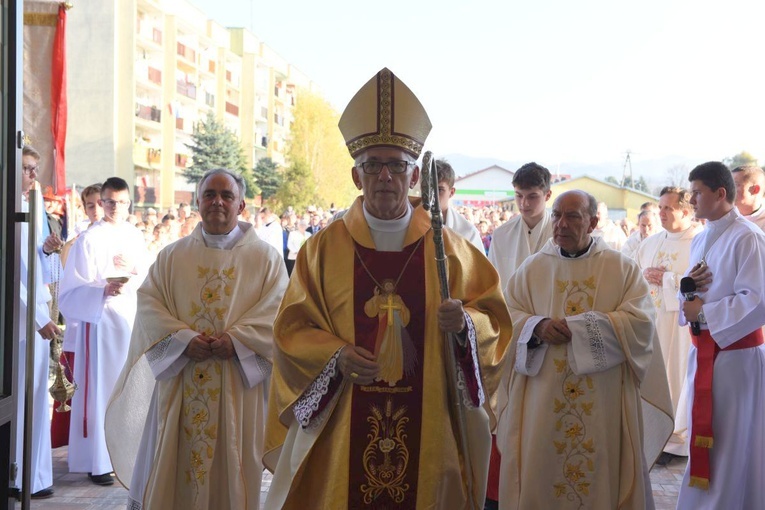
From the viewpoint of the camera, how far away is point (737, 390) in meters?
5.26

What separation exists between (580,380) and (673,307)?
3.31 meters

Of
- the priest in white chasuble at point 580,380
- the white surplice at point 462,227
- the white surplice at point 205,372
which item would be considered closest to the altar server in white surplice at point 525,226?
the white surplice at point 462,227

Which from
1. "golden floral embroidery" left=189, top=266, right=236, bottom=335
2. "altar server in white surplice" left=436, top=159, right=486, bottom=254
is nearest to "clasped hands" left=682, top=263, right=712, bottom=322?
"altar server in white surplice" left=436, top=159, right=486, bottom=254

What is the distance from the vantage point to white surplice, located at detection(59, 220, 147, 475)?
6707 mm

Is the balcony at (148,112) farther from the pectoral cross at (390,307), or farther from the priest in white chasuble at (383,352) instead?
the pectoral cross at (390,307)

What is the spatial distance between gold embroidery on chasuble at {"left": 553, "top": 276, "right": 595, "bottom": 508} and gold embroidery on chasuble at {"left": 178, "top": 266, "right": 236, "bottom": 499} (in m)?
1.96

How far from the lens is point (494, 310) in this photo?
3.68 m

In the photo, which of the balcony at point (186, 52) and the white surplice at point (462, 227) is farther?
the balcony at point (186, 52)

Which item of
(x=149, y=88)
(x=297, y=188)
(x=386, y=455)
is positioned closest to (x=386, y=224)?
(x=386, y=455)

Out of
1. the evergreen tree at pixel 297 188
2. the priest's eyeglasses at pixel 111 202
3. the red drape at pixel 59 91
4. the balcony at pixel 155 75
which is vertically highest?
the balcony at pixel 155 75

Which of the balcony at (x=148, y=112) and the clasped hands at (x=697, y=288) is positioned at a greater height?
the balcony at (x=148, y=112)

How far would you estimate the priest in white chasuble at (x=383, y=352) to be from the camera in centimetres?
348

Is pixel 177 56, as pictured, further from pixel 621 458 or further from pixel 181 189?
pixel 621 458

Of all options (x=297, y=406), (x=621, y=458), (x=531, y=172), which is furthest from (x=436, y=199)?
(x=531, y=172)
